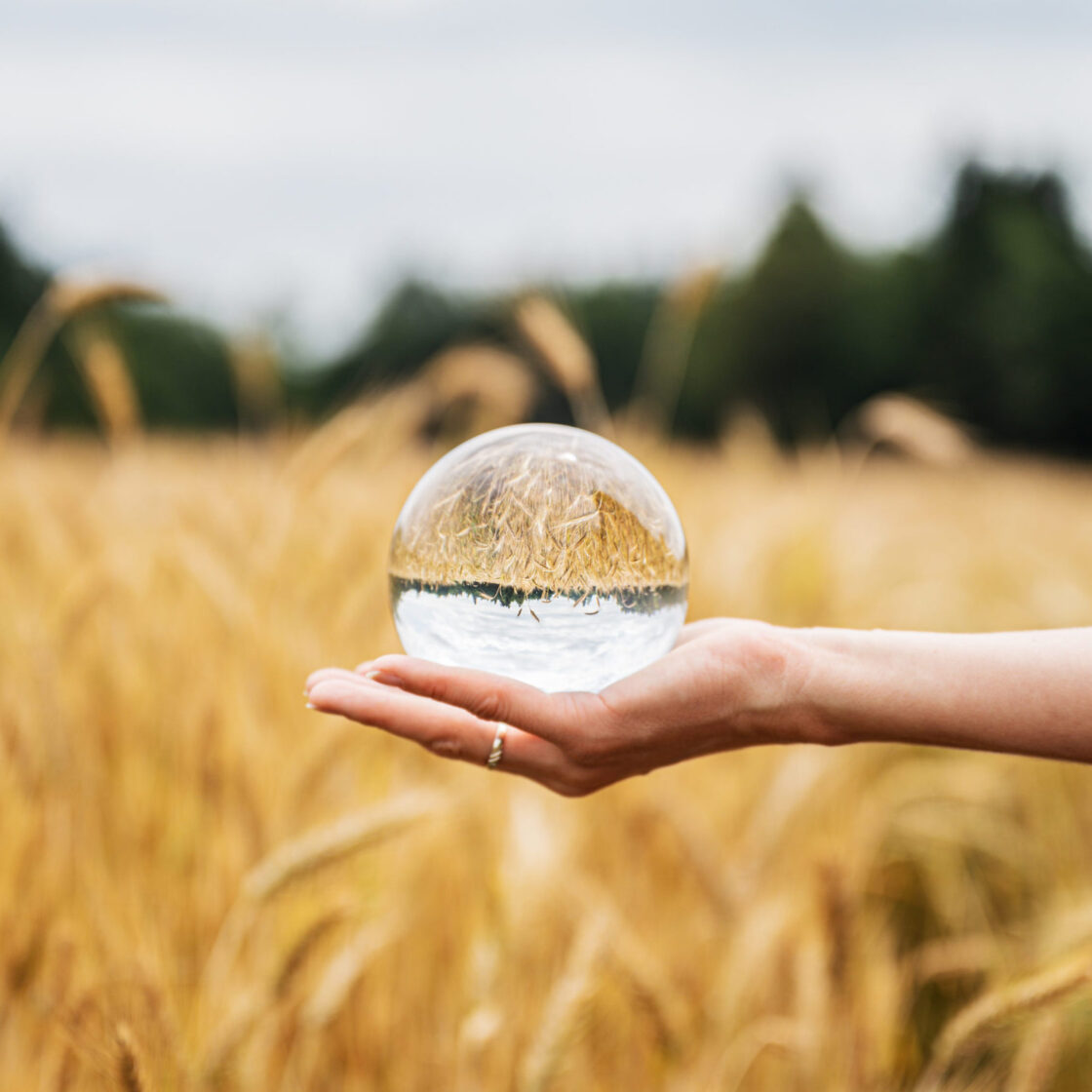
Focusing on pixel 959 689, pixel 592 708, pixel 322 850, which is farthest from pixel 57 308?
pixel 959 689

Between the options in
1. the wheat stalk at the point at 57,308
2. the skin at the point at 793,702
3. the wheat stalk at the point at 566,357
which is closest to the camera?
the skin at the point at 793,702

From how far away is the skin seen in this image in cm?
95

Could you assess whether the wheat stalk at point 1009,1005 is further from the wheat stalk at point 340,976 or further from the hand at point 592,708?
→ the wheat stalk at point 340,976

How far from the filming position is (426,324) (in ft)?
54.5

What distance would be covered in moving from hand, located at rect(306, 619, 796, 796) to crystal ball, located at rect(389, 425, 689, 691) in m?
0.05

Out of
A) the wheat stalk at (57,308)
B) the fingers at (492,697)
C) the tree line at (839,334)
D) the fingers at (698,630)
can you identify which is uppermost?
the wheat stalk at (57,308)

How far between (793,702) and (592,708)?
8.6 inches

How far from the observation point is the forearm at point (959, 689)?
972 millimetres

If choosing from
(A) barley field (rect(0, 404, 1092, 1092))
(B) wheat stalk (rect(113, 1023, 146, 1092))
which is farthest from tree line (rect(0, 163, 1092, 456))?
(B) wheat stalk (rect(113, 1023, 146, 1092))

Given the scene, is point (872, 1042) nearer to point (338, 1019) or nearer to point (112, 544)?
point (338, 1019)

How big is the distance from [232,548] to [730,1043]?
1.22m

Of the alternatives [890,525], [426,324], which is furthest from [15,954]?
[426,324]

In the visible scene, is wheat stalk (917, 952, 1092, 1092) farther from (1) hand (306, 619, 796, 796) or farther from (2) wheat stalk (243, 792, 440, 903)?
(2) wheat stalk (243, 792, 440, 903)

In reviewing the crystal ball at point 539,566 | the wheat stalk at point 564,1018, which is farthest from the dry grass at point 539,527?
the wheat stalk at point 564,1018
